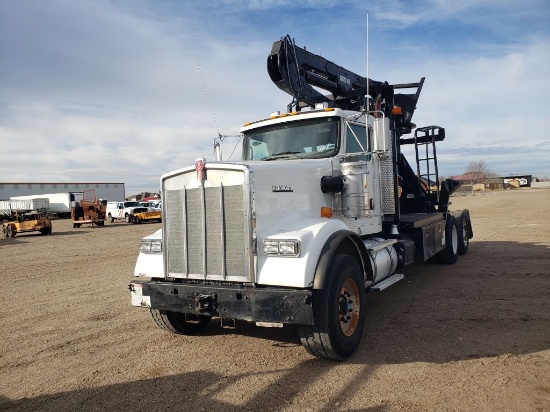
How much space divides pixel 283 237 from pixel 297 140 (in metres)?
2.07

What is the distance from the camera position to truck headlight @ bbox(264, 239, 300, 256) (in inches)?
164

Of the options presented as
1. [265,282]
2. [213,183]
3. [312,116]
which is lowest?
[265,282]

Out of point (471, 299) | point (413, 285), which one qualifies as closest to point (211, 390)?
point (471, 299)

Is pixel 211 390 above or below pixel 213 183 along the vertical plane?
below

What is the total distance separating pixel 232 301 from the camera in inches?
168

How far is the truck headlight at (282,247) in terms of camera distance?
416 centimetres

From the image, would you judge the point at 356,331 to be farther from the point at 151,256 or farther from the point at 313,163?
the point at 151,256

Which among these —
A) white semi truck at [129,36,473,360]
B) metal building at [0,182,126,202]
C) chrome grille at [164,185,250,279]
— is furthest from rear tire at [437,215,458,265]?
metal building at [0,182,126,202]

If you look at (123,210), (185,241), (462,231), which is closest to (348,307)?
(185,241)

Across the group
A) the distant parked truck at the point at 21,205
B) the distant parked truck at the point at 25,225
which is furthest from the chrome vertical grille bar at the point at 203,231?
the distant parked truck at the point at 21,205

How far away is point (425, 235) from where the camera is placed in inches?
307

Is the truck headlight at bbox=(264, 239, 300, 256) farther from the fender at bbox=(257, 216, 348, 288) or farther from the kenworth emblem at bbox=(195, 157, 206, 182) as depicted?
the kenworth emblem at bbox=(195, 157, 206, 182)

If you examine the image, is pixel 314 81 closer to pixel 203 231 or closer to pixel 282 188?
pixel 282 188

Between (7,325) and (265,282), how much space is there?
435 centimetres
